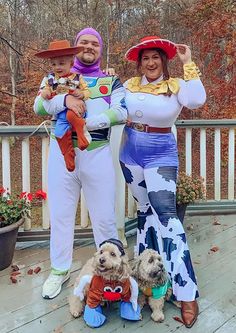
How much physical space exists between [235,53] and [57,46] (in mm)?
6054

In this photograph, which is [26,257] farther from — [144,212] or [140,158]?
[140,158]

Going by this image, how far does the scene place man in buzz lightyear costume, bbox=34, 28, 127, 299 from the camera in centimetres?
230

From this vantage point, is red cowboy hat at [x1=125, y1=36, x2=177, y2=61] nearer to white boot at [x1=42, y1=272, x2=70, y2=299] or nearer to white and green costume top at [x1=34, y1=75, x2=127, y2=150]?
white and green costume top at [x1=34, y1=75, x2=127, y2=150]

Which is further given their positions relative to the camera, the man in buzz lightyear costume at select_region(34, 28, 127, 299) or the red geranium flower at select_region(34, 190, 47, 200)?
the red geranium flower at select_region(34, 190, 47, 200)

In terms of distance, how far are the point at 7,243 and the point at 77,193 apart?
68cm

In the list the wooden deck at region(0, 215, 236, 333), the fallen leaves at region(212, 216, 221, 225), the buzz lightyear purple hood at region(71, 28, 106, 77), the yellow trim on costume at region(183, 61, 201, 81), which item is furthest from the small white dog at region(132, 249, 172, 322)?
the fallen leaves at region(212, 216, 221, 225)

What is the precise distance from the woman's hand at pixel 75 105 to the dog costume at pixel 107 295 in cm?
68

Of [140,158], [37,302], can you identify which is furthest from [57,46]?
[37,302]

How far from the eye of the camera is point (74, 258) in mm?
3002

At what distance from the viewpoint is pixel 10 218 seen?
283 cm

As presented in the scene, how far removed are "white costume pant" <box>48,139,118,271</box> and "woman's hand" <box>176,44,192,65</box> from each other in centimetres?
64

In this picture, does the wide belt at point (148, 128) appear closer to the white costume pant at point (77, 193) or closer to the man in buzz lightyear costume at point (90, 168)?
the man in buzz lightyear costume at point (90, 168)

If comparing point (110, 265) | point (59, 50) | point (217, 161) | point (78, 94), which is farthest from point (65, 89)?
point (217, 161)

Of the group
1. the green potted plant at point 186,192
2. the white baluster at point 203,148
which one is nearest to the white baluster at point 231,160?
the white baluster at point 203,148
